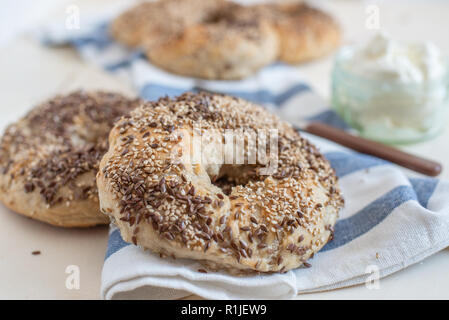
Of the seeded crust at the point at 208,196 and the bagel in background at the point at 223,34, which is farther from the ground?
the bagel in background at the point at 223,34

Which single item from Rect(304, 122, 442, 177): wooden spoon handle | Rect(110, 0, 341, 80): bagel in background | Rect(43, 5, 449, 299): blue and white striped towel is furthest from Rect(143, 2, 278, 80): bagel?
Rect(43, 5, 449, 299): blue and white striped towel

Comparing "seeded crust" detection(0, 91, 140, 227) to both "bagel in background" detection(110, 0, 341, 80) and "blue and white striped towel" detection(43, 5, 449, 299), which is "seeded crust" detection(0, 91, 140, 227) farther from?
"bagel in background" detection(110, 0, 341, 80)

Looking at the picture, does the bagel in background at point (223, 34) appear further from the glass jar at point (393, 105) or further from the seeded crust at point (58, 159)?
the seeded crust at point (58, 159)

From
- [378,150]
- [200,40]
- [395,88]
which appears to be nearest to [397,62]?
[395,88]

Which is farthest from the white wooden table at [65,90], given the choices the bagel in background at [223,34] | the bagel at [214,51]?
the bagel at [214,51]

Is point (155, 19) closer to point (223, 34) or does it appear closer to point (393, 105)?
point (223, 34)

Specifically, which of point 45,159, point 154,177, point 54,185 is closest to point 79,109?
point 45,159
